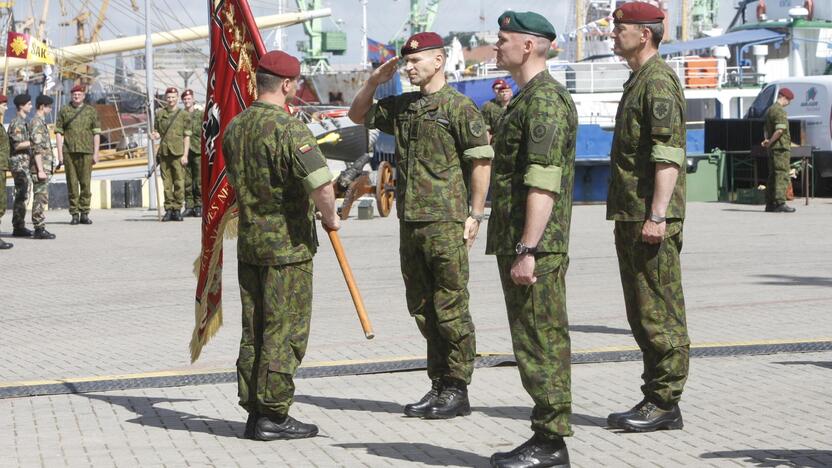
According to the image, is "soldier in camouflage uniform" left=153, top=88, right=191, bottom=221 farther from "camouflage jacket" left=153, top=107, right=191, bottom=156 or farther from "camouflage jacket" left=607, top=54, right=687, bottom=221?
"camouflage jacket" left=607, top=54, right=687, bottom=221

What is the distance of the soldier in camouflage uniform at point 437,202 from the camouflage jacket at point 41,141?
11.5 m

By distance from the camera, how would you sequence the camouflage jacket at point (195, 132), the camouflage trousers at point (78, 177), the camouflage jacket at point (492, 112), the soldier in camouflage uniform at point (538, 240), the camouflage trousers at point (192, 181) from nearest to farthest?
the soldier in camouflage uniform at point (538, 240)
the camouflage jacket at point (492, 112)
the camouflage trousers at point (78, 177)
the camouflage jacket at point (195, 132)
the camouflage trousers at point (192, 181)

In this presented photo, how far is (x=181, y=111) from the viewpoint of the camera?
2038cm

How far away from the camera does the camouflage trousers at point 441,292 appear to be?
681 centimetres

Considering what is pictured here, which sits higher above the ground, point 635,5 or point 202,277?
point 635,5

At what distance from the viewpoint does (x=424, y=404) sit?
6.83 metres

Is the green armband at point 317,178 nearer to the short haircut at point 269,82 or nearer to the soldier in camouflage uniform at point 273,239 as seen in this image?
the soldier in camouflage uniform at point 273,239

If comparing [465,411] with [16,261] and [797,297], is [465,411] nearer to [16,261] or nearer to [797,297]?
[797,297]

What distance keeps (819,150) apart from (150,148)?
38.8ft

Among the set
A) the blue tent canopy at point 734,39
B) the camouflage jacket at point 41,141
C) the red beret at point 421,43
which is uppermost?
the blue tent canopy at point 734,39

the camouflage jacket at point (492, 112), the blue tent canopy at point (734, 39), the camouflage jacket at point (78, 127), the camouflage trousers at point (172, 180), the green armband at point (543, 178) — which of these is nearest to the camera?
the green armband at point (543, 178)

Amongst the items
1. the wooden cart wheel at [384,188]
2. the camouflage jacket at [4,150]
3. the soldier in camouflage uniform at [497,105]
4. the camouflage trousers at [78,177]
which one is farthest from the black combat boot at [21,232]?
the soldier in camouflage uniform at [497,105]

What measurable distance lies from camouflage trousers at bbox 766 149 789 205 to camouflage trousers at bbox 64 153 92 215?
32.7ft

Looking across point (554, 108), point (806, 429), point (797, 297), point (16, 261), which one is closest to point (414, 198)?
point (554, 108)
